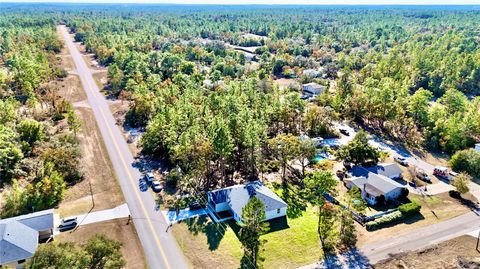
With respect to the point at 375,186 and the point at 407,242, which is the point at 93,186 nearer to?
the point at 375,186

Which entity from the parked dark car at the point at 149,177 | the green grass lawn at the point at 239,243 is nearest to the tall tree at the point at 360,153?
the green grass lawn at the point at 239,243

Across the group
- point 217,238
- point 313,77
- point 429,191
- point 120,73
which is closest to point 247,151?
point 217,238

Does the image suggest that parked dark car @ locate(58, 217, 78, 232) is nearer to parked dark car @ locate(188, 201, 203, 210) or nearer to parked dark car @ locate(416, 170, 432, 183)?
parked dark car @ locate(188, 201, 203, 210)

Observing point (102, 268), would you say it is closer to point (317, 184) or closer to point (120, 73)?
point (317, 184)

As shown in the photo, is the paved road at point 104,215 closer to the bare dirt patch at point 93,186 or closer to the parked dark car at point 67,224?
the parked dark car at point 67,224

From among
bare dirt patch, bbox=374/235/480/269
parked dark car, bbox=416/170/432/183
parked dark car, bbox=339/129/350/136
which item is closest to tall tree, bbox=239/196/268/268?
bare dirt patch, bbox=374/235/480/269

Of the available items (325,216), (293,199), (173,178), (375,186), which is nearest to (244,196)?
(293,199)
